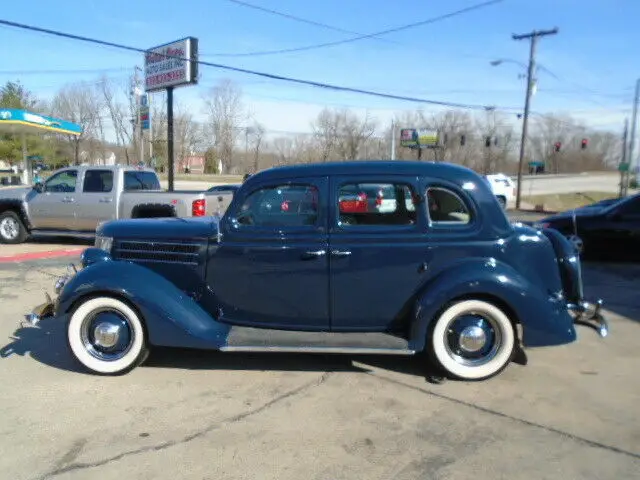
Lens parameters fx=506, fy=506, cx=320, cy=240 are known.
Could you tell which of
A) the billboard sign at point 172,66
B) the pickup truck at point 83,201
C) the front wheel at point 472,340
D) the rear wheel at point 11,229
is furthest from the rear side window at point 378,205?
the billboard sign at point 172,66

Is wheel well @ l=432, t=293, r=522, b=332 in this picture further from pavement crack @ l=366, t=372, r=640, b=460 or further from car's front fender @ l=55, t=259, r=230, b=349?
car's front fender @ l=55, t=259, r=230, b=349

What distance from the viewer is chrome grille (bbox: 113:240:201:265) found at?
427 cm

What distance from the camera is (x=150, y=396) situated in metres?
3.79

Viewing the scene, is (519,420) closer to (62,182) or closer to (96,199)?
(96,199)

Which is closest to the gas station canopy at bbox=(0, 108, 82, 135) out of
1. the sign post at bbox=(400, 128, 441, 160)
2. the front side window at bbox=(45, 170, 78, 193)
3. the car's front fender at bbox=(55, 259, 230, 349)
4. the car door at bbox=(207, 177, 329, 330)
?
the front side window at bbox=(45, 170, 78, 193)

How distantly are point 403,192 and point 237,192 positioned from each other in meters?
1.40

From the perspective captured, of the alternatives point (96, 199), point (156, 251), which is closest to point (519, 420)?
point (156, 251)

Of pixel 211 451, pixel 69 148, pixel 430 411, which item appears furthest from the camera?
pixel 69 148

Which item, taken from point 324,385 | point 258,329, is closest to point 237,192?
point 258,329

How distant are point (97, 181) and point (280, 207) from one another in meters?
7.67

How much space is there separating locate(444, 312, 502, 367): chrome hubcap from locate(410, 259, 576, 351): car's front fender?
0.61ft

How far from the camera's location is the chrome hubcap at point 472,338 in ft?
13.1

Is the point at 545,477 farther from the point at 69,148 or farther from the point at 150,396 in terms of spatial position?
the point at 69,148

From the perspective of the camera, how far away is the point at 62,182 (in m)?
10.9
